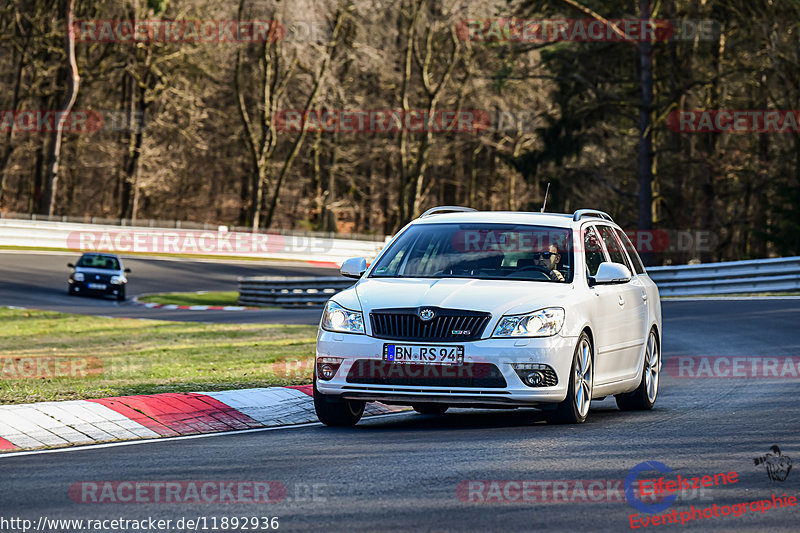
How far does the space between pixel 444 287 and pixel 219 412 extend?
2.25m

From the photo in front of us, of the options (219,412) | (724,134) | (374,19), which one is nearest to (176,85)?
(374,19)

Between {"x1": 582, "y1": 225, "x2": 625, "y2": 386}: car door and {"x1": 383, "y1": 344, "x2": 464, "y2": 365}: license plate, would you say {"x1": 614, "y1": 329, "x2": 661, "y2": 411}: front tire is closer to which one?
{"x1": 582, "y1": 225, "x2": 625, "y2": 386}: car door

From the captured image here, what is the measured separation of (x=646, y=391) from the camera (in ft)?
36.9

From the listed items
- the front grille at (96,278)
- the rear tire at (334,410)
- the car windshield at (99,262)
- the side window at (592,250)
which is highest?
the side window at (592,250)

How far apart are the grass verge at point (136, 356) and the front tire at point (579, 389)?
3717 mm

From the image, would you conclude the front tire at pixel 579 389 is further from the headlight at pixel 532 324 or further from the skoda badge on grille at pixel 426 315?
the skoda badge on grille at pixel 426 315

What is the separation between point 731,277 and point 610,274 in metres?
20.4

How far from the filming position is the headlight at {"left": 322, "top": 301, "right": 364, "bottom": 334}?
9273mm

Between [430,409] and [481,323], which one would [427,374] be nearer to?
[481,323]

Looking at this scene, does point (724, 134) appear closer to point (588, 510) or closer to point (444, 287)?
point (444, 287)

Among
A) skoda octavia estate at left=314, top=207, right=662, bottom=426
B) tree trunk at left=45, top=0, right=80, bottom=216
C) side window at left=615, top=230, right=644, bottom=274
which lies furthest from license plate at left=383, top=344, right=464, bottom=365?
tree trunk at left=45, top=0, right=80, bottom=216

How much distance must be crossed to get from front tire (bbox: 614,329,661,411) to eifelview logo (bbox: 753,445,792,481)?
126 inches

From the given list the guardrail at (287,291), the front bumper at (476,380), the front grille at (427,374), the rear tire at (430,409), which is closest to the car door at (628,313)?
the front bumper at (476,380)

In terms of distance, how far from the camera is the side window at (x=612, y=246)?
37.2ft
